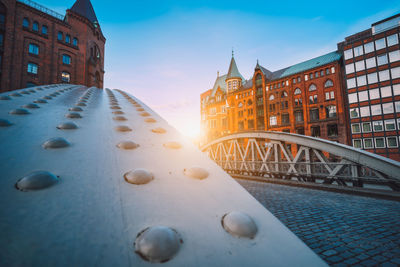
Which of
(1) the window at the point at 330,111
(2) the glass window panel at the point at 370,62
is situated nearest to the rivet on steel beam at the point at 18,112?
(1) the window at the point at 330,111

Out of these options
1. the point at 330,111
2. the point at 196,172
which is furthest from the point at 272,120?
the point at 196,172

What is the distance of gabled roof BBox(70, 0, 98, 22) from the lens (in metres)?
27.0

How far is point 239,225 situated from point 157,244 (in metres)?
0.36

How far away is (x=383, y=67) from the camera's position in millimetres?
25641

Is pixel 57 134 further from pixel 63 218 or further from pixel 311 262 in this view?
pixel 311 262

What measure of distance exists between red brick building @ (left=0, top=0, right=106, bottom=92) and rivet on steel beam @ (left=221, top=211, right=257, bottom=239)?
28989mm

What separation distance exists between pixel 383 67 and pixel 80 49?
1729 inches

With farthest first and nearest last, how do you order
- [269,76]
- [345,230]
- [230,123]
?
[230,123]
[269,76]
[345,230]

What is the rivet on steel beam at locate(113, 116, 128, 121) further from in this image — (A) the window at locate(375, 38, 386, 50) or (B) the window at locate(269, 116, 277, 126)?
(A) the window at locate(375, 38, 386, 50)

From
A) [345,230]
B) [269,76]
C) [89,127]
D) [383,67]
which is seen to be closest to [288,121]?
[269,76]

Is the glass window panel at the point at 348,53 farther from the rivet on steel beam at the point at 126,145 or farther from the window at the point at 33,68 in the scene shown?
the window at the point at 33,68

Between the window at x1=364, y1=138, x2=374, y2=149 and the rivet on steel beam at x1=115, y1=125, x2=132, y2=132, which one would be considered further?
the window at x1=364, y1=138, x2=374, y2=149

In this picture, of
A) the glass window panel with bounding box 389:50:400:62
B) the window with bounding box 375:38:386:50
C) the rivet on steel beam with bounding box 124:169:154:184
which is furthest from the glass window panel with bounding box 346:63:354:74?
the rivet on steel beam with bounding box 124:169:154:184

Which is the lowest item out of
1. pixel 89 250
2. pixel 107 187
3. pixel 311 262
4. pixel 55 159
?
pixel 311 262
